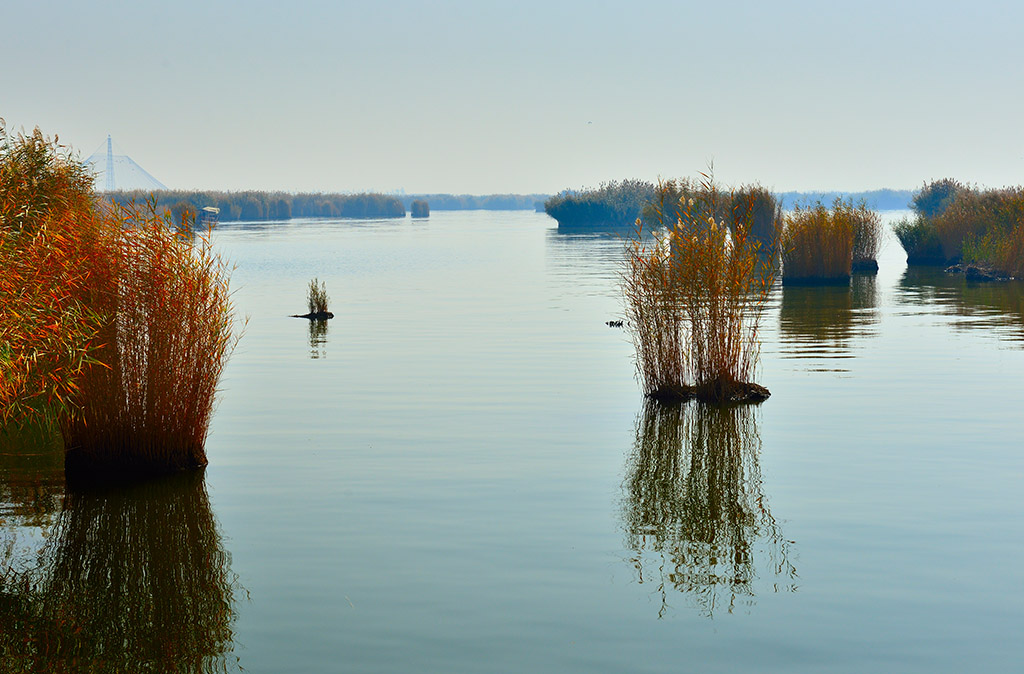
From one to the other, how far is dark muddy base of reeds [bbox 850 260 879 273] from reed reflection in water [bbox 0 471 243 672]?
116 feet

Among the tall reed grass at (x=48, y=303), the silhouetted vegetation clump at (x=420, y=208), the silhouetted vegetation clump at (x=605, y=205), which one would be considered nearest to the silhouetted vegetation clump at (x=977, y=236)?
the tall reed grass at (x=48, y=303)

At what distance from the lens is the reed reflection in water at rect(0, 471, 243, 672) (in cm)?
712

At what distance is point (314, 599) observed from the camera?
810cm

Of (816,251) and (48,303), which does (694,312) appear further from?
(816,251)

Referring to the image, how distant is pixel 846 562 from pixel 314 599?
3961 millimetres

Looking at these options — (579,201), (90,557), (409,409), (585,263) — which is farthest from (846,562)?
(579,201)

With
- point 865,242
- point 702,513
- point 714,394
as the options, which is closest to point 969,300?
point 865,242

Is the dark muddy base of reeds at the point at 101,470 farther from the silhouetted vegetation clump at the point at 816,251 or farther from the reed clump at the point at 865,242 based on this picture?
the reed clump at the point at 865,242

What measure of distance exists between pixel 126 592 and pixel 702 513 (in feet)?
16.2

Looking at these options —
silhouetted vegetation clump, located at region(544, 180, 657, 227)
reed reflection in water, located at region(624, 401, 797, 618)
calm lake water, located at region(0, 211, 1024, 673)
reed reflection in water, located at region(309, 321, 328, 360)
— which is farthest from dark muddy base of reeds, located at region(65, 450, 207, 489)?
silhouetted vegetation clump, located at region(544, 180, 657, 227)

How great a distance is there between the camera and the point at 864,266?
42.5 m

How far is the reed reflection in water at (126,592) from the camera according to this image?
23.4 feet

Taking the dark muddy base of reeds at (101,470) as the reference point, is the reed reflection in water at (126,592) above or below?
below

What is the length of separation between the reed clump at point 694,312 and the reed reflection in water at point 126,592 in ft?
22.9
